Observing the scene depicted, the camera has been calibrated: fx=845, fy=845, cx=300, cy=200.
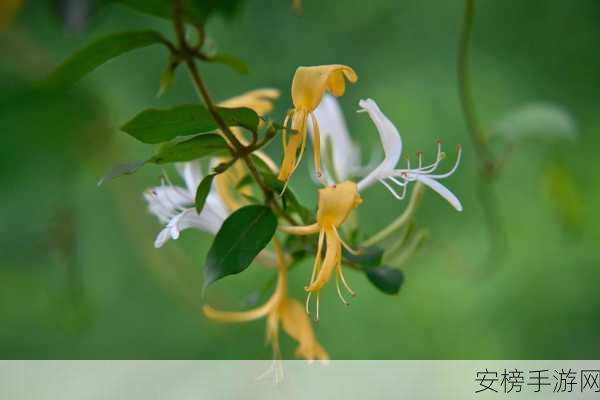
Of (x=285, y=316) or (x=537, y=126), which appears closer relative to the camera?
(x=285, y=316)

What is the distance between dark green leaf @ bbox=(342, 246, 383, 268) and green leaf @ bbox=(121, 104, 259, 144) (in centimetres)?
7

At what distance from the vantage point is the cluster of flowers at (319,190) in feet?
0.99

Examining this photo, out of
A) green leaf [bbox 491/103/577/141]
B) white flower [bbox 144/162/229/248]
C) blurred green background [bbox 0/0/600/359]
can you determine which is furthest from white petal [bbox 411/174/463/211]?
blurred green background [bbox 0/0/600/359]

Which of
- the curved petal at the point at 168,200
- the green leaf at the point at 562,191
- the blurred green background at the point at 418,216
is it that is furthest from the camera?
the blurred green background at the point at 418,216

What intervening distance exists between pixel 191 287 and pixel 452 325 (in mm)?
380

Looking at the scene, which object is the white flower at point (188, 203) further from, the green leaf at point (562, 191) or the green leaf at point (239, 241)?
the green leaf at point (562, 191)

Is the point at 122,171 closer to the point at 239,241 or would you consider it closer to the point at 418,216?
the point at 239,241

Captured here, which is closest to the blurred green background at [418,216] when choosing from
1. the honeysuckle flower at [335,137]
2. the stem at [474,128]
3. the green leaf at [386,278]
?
the stem at [474,128]

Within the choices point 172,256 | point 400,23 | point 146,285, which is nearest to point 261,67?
point 400,23

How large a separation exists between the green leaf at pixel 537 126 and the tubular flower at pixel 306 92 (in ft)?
1.07

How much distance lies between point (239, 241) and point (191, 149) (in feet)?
0.13

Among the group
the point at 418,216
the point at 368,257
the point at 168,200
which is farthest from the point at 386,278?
the point at 418,216

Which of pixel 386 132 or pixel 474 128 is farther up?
pixel 474 128

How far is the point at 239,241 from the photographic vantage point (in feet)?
1.05
